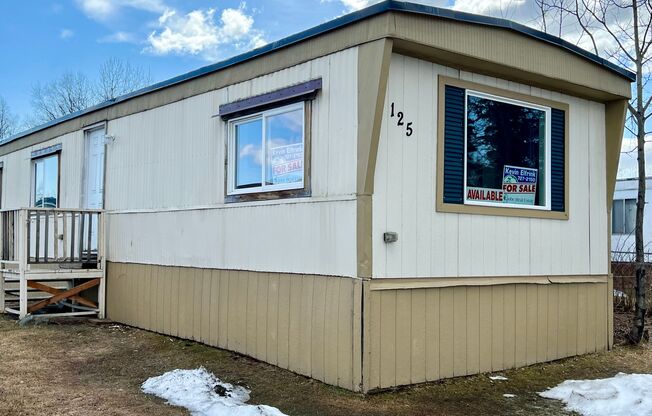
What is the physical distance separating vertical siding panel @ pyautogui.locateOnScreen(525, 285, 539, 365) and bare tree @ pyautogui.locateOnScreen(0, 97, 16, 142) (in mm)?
35163

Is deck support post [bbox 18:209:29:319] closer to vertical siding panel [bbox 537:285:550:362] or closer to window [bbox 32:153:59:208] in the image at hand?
window [bbox 32:153:59:208]

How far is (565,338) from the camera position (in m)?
7.05

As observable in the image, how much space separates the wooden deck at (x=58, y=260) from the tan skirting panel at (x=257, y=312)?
0.68 metres

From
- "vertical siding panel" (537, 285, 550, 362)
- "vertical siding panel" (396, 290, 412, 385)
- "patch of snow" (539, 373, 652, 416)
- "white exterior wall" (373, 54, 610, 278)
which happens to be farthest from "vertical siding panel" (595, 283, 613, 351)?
"vertical siding panel" (396, 290, 412, 385)

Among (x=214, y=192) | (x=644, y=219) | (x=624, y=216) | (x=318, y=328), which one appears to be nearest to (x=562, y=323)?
(x=318, y=328)

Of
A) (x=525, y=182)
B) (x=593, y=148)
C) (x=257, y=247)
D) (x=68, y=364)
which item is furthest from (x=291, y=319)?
(x=593, y=148)

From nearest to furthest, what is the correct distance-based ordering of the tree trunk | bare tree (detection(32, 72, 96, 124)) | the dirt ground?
1. the dirt ground
2. the tree trunk
3. bare tree (detection(32, 72, 96, 124))

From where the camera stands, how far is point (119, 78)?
30.6 m

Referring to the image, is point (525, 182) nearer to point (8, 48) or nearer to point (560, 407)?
point (560, 407)

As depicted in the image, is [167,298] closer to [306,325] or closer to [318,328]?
[306,325]

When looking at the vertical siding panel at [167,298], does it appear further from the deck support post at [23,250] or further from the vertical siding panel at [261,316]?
the deck support post at [23,250]

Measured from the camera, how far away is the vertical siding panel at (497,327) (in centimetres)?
634

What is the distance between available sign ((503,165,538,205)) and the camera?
6.57 m

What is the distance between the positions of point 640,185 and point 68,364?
7044 mm
